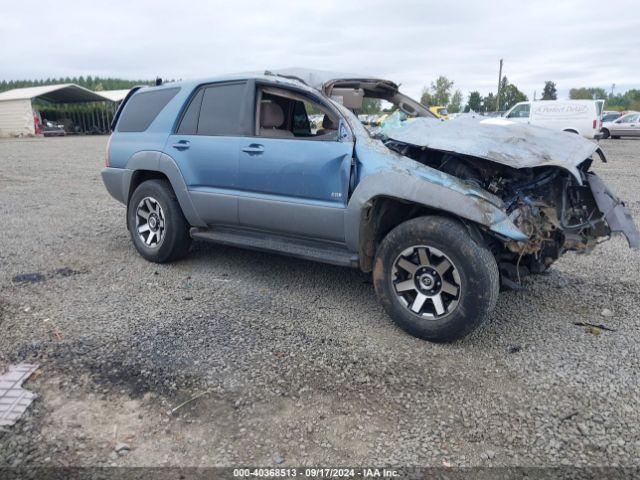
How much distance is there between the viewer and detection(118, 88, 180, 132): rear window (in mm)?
5484

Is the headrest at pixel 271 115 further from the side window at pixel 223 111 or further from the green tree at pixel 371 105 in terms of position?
the green tree at pixel 371 105

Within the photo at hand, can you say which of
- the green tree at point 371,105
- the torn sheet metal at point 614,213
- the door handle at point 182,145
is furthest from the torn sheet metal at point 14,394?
the torn sheet metal at point 614,213

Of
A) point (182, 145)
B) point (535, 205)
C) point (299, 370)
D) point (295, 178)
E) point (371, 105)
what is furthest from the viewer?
point (371, 105)

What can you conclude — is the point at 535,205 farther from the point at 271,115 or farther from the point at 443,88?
→ the point at 443,88

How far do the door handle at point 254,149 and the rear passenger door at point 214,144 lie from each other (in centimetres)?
12

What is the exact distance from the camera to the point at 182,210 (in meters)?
5.25

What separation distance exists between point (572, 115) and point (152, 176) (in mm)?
20116

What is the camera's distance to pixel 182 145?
16.8ft

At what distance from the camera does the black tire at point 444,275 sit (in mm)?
3463

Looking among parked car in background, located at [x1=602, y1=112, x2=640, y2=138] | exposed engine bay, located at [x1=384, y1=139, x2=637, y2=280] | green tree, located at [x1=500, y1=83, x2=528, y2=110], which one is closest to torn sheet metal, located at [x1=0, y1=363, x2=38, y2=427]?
exposed engine bay, located at [x1=384, y1=139, x2=637, y2=280]

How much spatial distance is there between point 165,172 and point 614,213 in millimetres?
4017

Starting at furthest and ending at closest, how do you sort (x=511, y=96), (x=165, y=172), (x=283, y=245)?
(x=511, y=96) < (x=165, y=172) < (x=283, y=245)

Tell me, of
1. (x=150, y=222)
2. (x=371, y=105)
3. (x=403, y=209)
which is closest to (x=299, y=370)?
(x=403, y=209)

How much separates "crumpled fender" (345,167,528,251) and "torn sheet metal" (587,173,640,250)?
1010mm
